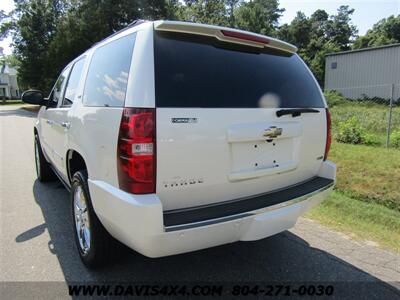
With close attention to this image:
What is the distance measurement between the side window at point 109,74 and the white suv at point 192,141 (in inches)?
0.6

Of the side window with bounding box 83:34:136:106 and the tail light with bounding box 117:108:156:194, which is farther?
the side window with bounding box 83:34:136:106

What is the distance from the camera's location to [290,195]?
288 cm

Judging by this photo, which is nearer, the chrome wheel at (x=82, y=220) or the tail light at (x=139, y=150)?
the tail light at (x=139, y=150)

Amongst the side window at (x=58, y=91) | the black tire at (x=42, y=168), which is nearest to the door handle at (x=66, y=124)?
the side window at (x=58, y=91)

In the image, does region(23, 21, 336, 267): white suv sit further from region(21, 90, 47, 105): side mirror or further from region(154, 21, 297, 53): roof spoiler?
region(21, 90, 47, 105): side mirror

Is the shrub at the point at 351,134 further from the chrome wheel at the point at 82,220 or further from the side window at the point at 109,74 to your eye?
the chrome wheel at the point at 82,220

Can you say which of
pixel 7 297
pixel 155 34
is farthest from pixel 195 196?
pixel 7 297

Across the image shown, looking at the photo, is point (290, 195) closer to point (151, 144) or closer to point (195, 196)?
point (195, 196)

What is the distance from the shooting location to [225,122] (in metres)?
2.45

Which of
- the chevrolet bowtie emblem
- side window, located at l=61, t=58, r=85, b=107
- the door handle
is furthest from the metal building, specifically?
the door handle

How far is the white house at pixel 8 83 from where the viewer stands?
77.0 m

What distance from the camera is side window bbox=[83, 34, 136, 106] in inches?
98.2

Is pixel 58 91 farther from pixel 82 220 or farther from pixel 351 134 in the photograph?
pixel 351 134

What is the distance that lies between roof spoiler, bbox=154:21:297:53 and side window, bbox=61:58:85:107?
5.59 ft
